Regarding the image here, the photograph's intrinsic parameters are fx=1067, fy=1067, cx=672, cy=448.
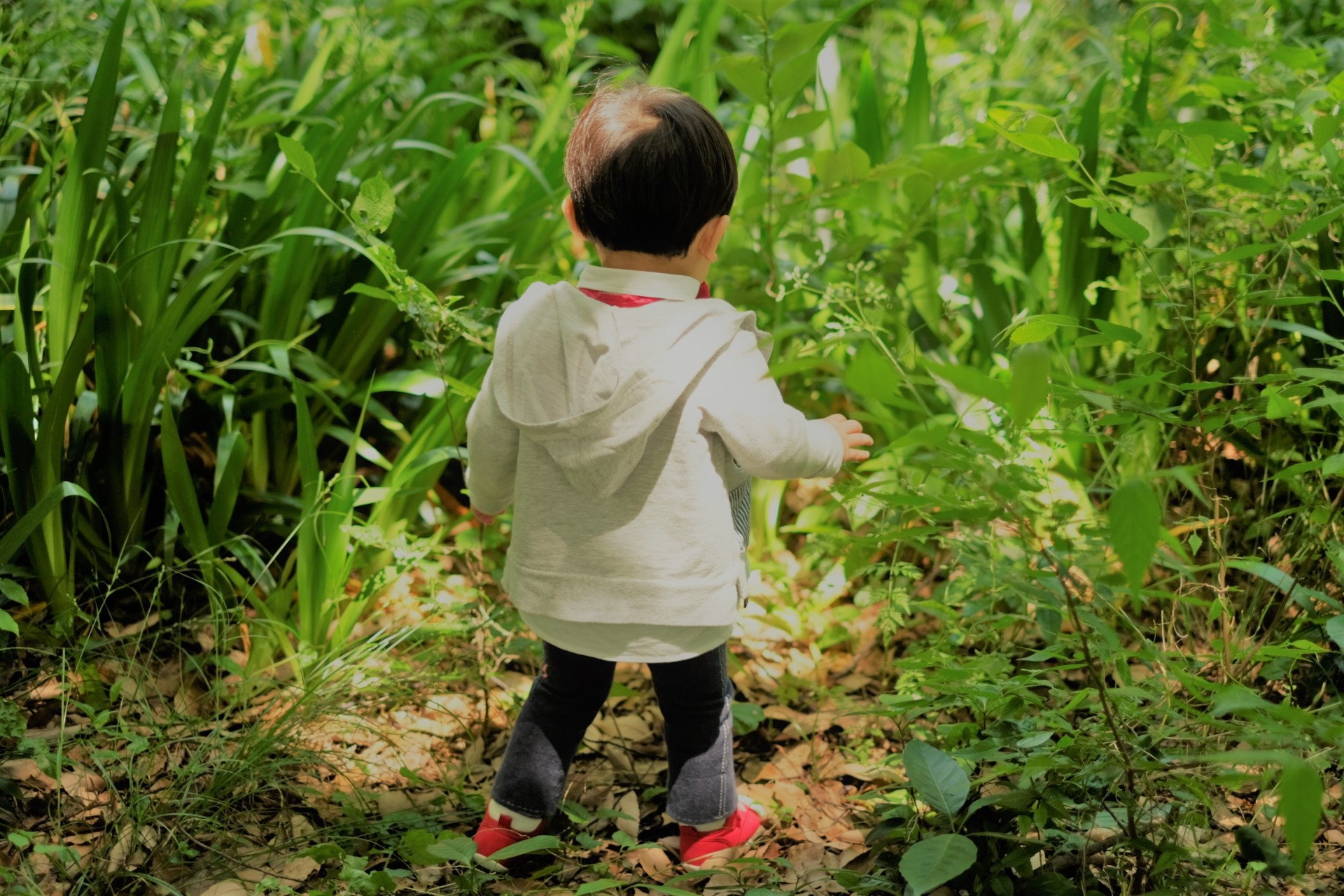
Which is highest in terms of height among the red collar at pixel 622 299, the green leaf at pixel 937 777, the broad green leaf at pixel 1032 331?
the broad green leaf at pixel 1032 331

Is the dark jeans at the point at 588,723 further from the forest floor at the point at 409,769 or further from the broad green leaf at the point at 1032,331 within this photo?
the broad green leaf at the point at 1032,331

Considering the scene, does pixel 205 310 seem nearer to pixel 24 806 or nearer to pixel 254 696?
pixel 254 696

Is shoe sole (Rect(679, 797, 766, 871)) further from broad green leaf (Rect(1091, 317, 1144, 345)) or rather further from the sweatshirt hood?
broad green leaf (Rect(1091, 317, 1144, 345))

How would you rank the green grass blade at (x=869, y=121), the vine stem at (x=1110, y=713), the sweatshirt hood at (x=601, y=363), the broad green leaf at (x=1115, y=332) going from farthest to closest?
the green grass blade at (x=869, y=121), the sweatshirt hood at (x=601, y=363), the broad green leaf at (x=1115, y=332), the vine stem at (x=1110, y=713)

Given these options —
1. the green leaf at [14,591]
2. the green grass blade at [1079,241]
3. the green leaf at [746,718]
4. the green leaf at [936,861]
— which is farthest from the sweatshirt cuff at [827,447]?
the green leaf at [14,591]

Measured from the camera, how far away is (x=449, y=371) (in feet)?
6.68

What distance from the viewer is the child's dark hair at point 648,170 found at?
134 centimetres

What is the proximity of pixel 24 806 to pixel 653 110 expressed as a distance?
1.31 metres

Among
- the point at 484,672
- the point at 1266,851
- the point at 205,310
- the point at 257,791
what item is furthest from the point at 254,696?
the point at 1266,851

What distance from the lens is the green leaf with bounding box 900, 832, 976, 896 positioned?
43.1 inches

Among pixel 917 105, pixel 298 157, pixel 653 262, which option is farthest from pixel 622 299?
pixel 917 105

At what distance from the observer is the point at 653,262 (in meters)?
1.41

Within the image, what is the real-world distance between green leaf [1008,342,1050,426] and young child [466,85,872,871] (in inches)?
20.2

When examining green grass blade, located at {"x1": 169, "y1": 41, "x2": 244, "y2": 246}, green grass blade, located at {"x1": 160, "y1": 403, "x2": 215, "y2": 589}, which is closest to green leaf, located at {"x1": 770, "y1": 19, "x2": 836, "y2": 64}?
green grass blade, located at {"x1": 169, "y1": 41, "x2": 244, "y2": 246}
